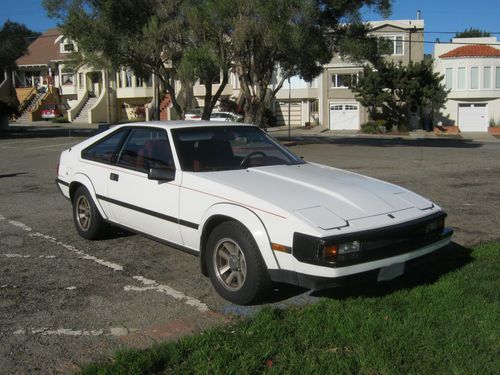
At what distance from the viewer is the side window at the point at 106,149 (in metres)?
6.41

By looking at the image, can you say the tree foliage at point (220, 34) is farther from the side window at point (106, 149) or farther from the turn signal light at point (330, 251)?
the turn signal light at point (330, 251)

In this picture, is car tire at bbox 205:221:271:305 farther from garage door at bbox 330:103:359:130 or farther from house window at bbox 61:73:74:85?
house window at bbox 61:73:74:85

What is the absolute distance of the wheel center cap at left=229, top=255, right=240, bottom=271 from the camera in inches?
184

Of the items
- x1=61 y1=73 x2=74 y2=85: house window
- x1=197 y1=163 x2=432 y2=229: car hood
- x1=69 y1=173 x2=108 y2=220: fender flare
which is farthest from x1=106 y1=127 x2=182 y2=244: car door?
x1=61 y1=73 x2=74 y2=85: house window

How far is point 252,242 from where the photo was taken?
176 inches

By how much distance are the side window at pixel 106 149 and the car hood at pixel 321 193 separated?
165cm

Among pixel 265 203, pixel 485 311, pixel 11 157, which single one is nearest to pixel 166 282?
pixel 265 203

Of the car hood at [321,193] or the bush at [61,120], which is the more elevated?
the bush at [61,120]

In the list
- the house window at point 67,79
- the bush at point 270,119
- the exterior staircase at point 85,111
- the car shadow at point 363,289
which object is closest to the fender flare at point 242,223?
the car shadow at point 363,289

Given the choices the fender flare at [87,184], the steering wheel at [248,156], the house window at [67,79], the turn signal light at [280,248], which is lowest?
the turn signal light at [280,248]

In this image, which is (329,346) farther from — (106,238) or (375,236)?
(106,238)

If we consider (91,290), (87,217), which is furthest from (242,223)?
(87,217)

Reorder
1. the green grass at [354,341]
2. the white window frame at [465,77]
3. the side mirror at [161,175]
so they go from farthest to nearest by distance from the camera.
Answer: the white window frame at [465,77] < the side mirror at [161,175] < the green grass at [354,341]

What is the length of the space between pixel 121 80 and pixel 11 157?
36.5 meters
